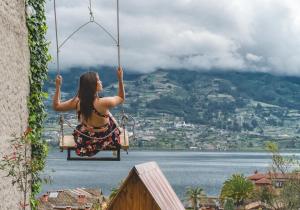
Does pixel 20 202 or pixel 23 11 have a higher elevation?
pixel 23 11

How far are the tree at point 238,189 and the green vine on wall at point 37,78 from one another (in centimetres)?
7058

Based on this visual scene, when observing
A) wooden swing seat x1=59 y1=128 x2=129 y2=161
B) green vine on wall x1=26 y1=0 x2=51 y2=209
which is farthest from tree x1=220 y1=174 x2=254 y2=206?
wooden swing seat x1=59 y1=128 x2=129 y2=161

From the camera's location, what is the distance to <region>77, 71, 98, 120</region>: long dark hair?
6.40 metres

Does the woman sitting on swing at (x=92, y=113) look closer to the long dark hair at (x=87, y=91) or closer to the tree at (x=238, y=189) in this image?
the long dark hair at (x=87, y=91)

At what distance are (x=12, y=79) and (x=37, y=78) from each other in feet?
2.99

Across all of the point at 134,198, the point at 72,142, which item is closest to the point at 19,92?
the point at 72,142

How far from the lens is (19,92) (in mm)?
7691

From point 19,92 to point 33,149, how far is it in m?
0.89

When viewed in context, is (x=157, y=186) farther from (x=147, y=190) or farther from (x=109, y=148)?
(x=109, y=148)

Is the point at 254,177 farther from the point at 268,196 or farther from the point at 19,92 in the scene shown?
the point at 19,92

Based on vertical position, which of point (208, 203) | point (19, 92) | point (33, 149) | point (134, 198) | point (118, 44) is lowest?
point (208, 203)

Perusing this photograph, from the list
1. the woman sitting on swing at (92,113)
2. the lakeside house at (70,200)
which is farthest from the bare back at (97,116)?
the lakeside house at (70,200)

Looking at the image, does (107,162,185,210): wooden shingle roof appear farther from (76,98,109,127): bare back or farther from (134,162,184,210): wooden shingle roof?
(76,98,109,127): bare back

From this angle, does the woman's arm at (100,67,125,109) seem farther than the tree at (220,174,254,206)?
No
